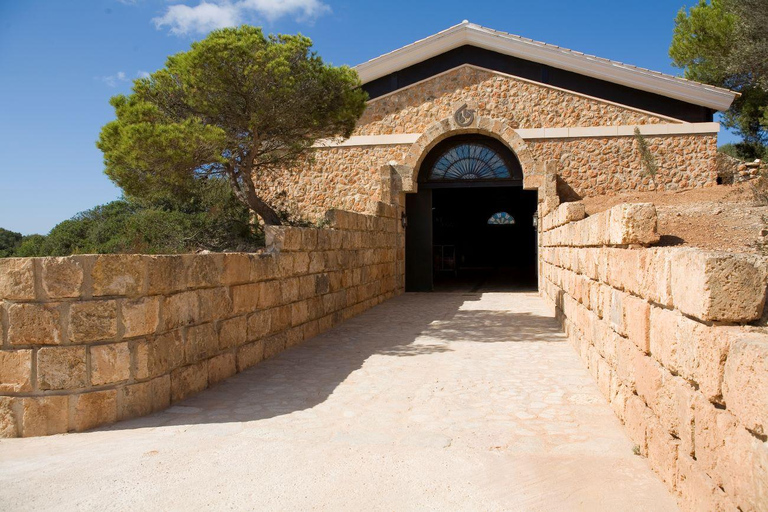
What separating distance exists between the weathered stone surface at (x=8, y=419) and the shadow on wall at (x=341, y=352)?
0.62 metres

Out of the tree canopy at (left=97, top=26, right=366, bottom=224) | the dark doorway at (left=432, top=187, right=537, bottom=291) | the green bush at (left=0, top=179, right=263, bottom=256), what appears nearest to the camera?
the tree canopy at (left=97, top=26, right=366, bottom=224)

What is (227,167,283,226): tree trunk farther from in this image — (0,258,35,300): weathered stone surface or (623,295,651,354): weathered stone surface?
(623,295,651,354): weathered stone surface

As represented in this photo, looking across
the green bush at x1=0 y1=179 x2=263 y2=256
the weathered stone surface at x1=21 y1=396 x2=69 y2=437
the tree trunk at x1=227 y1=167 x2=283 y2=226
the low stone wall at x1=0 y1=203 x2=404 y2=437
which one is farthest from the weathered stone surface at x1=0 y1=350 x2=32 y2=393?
the tree trunk at x1=227 y1=167 x2=283 y2=226

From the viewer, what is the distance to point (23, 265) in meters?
4.02

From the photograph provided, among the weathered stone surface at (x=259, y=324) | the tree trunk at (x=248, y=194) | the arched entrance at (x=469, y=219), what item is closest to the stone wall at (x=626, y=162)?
→ the arched entrance at (x=469, y=219)

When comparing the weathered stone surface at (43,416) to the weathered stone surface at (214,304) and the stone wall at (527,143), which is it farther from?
the stone wall at (527,143)

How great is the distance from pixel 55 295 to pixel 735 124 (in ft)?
81.1

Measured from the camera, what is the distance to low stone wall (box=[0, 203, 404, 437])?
13.2 feet

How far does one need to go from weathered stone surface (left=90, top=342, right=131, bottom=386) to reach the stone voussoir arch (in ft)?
35.2

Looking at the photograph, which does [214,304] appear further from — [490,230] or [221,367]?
[490,230]

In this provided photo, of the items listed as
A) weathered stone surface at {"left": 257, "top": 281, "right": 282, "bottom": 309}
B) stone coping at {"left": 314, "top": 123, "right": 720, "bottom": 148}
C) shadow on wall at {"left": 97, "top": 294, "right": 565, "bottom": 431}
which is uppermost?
stone coping at {"left": 314, "top": 123, "right": 720, "bottom": 148}

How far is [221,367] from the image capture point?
552 cm

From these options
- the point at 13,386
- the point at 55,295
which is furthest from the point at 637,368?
the point at 13,386

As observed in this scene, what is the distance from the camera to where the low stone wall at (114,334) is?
403 cm
